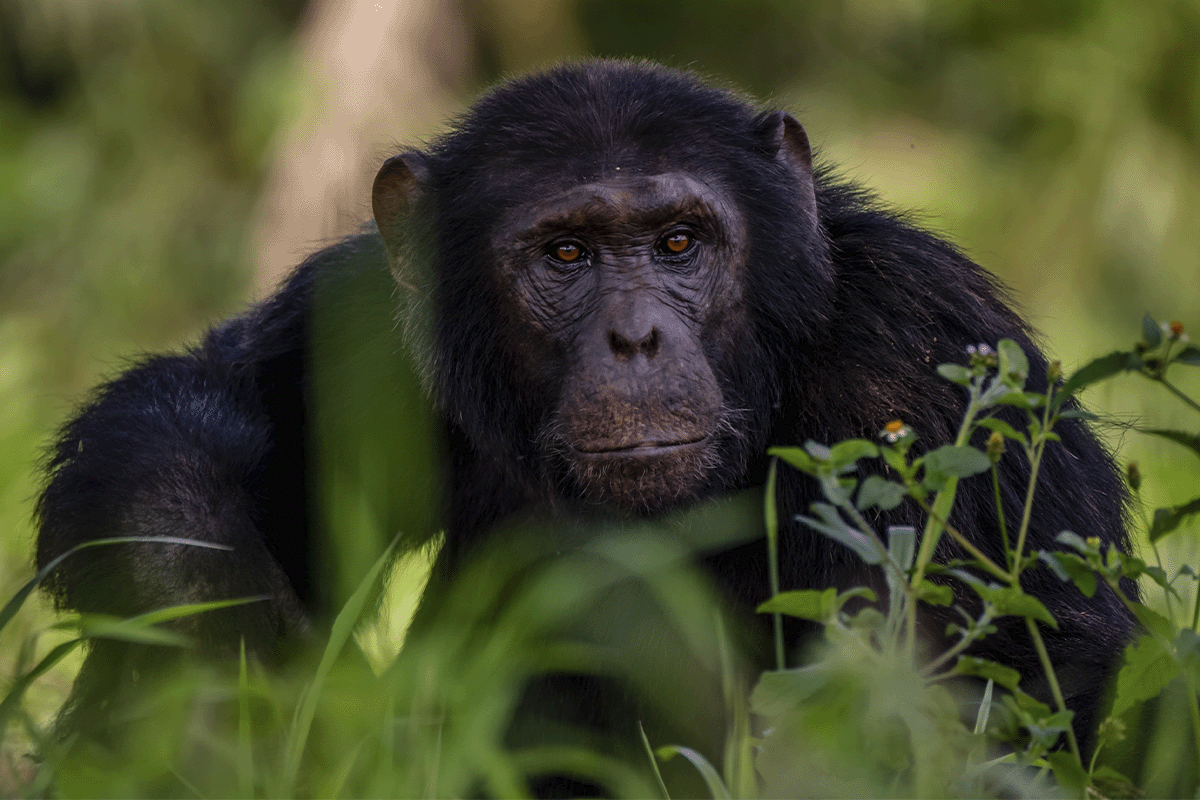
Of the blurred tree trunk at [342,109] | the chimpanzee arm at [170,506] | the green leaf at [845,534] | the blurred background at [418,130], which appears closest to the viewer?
the green leaf at [845,534]

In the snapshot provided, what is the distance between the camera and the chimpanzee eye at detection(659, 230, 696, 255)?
358cm

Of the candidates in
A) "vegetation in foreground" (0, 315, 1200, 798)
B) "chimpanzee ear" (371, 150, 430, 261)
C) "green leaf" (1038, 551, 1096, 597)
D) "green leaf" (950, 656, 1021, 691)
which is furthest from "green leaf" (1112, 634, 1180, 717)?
"chimpanzee ear" (371, 150, 430, 261)

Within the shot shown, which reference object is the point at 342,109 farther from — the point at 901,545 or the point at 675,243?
the point at 901,545

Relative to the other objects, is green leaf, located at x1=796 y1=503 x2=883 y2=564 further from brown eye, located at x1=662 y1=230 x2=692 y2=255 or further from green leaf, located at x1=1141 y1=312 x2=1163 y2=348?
brown eye, located at x1=662 y1=230 x2=692 y2=255

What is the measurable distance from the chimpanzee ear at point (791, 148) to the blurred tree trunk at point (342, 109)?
208 inches

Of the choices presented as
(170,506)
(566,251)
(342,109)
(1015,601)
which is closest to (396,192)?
(566,251)

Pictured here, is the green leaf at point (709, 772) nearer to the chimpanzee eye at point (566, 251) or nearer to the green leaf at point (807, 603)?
the green leaf at point (807, 603)

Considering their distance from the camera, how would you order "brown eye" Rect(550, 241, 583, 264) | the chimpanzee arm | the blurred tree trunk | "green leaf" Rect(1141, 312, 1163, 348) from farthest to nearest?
the blurred tree trunk < "brown eye" Rect(550, 241, 583, 264) < the chimpanzee arm < "green leaf" Rect(1141, 312, 1163, 348)

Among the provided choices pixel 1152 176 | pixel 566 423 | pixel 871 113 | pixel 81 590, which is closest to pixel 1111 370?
pixel 566 423

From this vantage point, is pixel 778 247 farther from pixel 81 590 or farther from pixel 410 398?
pixel 81 590

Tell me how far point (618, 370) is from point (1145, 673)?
4.78 ft

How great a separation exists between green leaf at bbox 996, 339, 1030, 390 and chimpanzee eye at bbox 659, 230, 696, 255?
1.46 m

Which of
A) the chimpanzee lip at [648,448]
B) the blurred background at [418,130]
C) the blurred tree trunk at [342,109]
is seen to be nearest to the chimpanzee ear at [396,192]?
the chimpanzee lip at [648,448]

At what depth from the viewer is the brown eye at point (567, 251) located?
3.60 metres
